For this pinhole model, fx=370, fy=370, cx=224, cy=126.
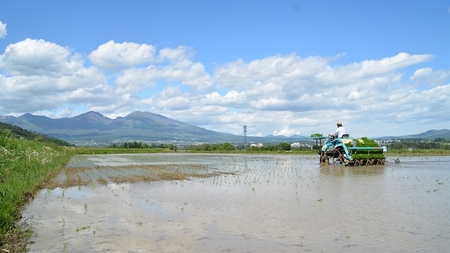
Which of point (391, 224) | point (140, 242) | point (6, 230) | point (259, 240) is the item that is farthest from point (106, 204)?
point (391, 224)

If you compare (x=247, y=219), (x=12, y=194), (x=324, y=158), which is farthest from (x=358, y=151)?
(x=12, y=194)

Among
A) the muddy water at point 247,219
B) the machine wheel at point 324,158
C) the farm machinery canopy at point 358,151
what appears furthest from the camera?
the machine wheel at point 324,158

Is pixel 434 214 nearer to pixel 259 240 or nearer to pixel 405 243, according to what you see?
pixel 405 243

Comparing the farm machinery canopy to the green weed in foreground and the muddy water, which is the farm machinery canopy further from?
the green weed in foreground

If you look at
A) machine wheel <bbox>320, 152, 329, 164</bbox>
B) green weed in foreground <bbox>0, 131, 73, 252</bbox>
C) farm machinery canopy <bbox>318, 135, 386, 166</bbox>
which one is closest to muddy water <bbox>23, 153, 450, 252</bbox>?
green weed in foreground <bbox>0, 131, 73, 252</bbox>

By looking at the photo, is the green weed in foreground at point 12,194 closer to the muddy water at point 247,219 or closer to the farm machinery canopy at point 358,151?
the muddy water at point 247,219

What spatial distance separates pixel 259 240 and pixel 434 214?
343cm

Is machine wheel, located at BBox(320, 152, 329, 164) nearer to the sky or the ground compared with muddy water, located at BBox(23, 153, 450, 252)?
nearer to the sky

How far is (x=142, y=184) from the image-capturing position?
478 inches

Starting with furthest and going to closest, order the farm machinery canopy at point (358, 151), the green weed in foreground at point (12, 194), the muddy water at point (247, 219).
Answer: the farm machinery canopy at point (358, 151)
the green weed in foreground at point (12, 194)
the muddy water at point (247, 219)

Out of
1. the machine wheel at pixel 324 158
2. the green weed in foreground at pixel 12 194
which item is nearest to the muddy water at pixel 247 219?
the green weed in foreground at pixel 12 194

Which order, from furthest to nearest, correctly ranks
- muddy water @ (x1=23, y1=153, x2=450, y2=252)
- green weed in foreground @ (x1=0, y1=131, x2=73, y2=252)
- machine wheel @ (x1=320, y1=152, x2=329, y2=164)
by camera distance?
machine wheel @ (x1=320, y1=152, x2=329, y2=164) → green weed in foreground @ (x1=0, y1=131, x2=73, y2=252) → muddy water @ (x1=23, y1=153, x2=450, y2=252)

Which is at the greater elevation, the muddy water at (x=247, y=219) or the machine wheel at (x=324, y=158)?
the machine wheel at (x=324, y=158)

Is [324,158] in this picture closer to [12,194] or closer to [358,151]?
[358,151]
